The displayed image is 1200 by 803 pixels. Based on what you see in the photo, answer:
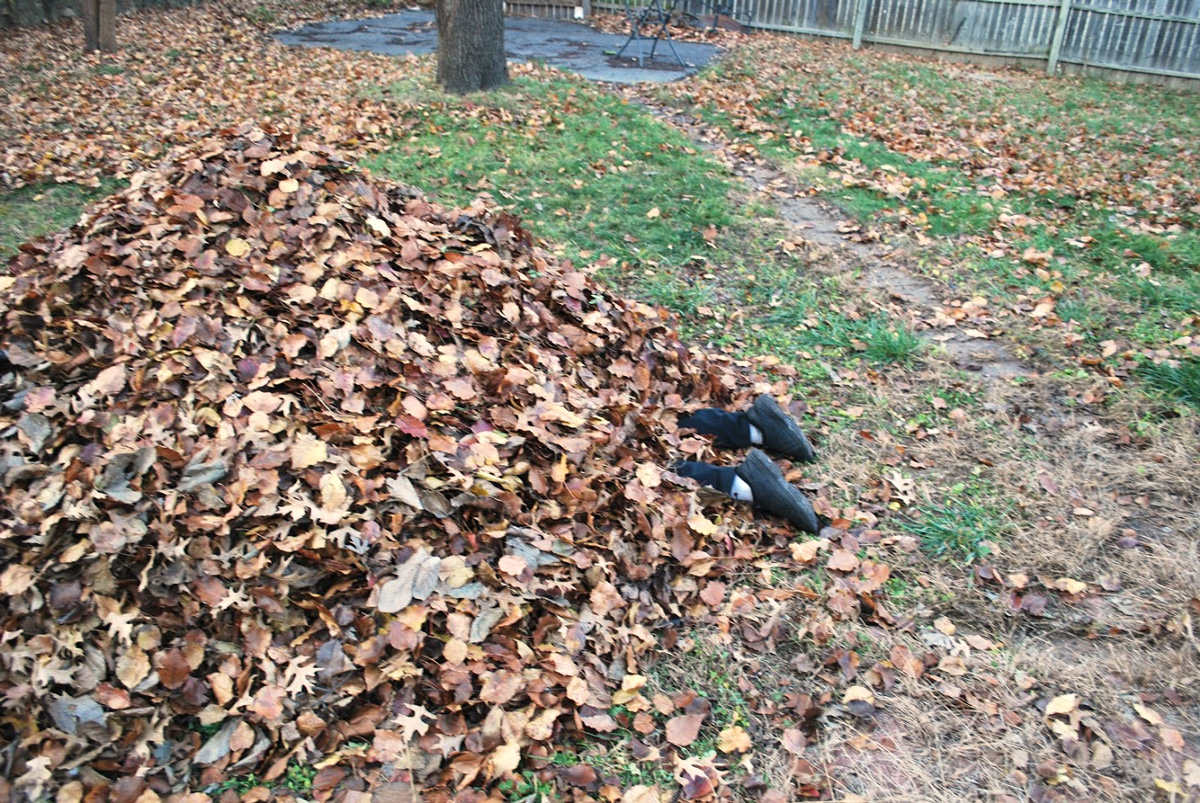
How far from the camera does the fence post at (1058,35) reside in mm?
11758

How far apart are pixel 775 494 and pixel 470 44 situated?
19.4 feet

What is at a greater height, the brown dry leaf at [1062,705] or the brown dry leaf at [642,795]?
the brown dry leaf at [1062,705]

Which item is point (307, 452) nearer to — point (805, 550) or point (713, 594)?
point (713, 594)

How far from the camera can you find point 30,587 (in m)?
2.30

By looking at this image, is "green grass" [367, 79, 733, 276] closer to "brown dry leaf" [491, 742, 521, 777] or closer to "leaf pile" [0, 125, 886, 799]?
"leaf pile" [0, 125, 886, 799]

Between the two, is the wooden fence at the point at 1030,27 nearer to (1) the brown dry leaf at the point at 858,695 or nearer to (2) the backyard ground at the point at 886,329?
(2) the backyard ground at the point at 886,329

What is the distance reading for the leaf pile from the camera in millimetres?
2281

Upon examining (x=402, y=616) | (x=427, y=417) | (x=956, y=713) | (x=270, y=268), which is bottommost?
(x=956, y=713)

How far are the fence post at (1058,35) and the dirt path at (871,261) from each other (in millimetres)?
7085

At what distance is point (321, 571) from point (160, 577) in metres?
0.45

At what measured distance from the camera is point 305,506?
2.55 m

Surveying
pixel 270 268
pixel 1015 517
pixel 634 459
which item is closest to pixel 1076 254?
pixel 1015 517

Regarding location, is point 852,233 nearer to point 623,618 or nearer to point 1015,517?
point 1015,517

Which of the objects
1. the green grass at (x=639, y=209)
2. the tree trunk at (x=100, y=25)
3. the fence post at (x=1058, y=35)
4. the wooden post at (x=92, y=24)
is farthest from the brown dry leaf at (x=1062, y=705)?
the fence post at (x=1058, y=35)
